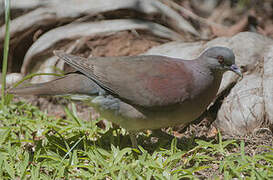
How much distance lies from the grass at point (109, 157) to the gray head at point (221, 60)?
0.74 m

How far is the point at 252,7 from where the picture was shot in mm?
7672

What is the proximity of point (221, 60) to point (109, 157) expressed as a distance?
60.0 inches

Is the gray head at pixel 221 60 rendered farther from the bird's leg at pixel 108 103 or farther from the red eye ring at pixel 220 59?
the bird's leg at pixel 108 103

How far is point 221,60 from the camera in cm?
348

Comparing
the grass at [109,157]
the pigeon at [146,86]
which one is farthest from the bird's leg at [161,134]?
the pigeon at [146,86]

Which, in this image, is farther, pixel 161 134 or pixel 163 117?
pixel 161 134

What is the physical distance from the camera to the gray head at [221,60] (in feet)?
11.3

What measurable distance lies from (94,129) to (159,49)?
186 centimetres

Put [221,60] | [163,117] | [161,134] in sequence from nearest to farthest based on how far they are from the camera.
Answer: [163,117]
[221,60]
[161,134]

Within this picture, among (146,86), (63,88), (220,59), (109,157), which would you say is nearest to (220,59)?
(220,59)

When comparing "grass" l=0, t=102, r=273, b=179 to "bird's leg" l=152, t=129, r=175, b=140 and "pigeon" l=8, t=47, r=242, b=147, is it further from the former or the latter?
"pigeon" l=8, t=47, r=242, b=147

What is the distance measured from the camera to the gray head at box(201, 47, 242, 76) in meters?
3.46

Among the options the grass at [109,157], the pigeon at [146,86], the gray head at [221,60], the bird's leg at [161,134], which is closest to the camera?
the grass at [109,157]

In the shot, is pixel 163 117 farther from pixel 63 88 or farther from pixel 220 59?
pixel 63 88
